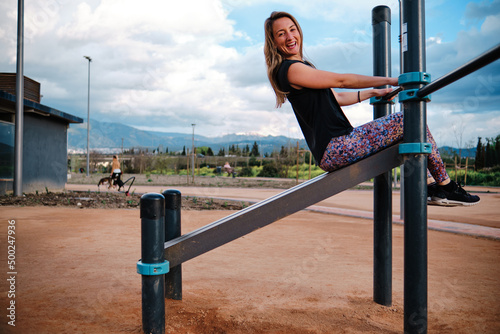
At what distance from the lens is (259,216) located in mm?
1934

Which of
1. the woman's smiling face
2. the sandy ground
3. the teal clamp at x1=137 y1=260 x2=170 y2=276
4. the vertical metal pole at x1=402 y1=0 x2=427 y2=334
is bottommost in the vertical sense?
the sandy ground

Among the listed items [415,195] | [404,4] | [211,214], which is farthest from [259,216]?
[211,214]

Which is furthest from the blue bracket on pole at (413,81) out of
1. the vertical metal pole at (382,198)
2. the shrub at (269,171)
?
the shrub at (269,171)

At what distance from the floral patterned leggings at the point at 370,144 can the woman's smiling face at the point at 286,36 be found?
0.61 metres

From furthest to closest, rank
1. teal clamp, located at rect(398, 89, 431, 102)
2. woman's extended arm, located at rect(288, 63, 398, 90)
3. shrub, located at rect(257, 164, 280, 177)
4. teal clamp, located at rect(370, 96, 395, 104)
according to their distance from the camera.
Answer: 1. shrub, located at rect(257, 164, 280, 177)
2. teal clamp, located at rect(370, 96, 395, 104)
3. woman's extended arm, located at rect(288, 63, 398, 90)
4. teal clamp, located at rect(398, 89, 431, 102)

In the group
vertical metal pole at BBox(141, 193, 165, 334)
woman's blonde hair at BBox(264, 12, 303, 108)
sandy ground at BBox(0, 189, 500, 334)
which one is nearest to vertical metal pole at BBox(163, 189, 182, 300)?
sandy ground at BBox(0, 189, 500, 334)

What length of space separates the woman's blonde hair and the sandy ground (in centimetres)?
135

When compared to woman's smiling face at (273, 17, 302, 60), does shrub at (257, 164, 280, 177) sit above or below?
below

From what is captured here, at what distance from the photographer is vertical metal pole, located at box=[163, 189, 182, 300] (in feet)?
7.61

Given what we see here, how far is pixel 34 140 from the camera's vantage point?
12.0m

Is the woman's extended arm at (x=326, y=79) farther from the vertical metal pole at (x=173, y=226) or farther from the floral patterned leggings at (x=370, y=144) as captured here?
the vertical metal pole at (x=173, y=226)

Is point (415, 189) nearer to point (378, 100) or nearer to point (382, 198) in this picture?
point (382, 198)

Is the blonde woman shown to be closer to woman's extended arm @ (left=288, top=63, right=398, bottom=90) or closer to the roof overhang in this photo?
woman's extended arm @ (left=288, top=63, right=398, bottom=90)

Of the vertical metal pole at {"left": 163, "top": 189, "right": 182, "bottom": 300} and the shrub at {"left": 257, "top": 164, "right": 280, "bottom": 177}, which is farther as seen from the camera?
the shrub at {"left": 257, "top": 164, "right": 280, "bottom": 177}
